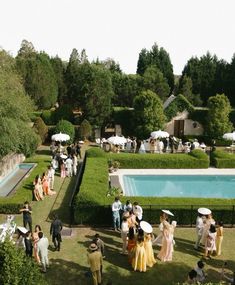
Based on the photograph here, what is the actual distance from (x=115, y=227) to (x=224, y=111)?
85.4 feet

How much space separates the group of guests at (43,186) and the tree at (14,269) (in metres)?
11.7

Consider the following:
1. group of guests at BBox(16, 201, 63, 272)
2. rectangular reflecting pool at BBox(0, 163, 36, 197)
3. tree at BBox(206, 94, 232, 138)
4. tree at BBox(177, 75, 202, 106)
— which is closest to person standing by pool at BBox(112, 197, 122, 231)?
group of guests at BBox(16, 201, 63, 272)

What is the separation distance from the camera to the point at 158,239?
16141 mm

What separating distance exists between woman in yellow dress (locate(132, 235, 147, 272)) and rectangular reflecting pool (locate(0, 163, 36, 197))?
1103 centimetres

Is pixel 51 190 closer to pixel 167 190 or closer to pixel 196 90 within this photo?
pixel 167 190

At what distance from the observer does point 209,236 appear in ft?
49.1

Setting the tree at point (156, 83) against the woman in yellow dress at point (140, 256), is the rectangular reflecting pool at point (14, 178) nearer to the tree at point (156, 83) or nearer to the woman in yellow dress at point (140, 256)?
the woman in yellow dress at point (140, 256)

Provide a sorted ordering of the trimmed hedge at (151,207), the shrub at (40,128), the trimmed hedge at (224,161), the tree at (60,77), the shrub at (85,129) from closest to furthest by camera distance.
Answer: the trimmed hedge at (151,207) < the trimmed hedge at (224,161) < the shrub at (40,128) < the shrub at (85,129) < the tree at (60,77)

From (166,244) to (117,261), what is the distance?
76.0 inches

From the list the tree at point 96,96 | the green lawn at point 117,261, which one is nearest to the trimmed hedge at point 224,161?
the green lawn at point 117,261

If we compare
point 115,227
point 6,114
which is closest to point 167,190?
point 115,227

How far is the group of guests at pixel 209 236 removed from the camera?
15.0m

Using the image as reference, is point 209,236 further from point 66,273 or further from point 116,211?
point 66,273

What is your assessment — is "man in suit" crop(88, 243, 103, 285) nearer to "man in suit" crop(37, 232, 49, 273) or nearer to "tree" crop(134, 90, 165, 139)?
"man in suit" crop(37, 232, 49, 273)
